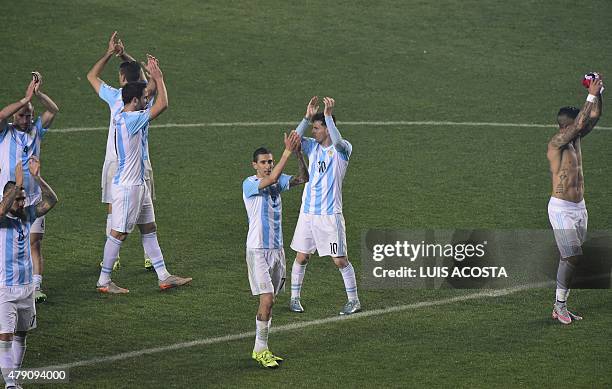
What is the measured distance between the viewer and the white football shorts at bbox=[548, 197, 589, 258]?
1437cm

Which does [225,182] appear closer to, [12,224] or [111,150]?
[111,150]

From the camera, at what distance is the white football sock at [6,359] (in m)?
11.9

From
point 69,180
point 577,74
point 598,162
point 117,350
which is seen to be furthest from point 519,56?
point 117,350

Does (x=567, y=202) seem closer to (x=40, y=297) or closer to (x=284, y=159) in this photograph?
(x=284, y=159)

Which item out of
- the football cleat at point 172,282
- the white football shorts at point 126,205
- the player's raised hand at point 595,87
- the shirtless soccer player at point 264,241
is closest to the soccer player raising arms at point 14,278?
the shirtless soccer player at point 264,241

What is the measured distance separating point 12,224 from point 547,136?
13.8 m

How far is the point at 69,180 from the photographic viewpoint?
20797 mm

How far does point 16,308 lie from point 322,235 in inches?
162

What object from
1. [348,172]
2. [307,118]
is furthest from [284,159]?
[348,172]

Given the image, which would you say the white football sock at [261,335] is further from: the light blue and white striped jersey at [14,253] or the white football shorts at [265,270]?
the light blue and white striped jersey at [14,253]

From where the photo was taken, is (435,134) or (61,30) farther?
(61,30)

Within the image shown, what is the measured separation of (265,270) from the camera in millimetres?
13000

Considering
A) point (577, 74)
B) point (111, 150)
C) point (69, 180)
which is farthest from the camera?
point (577, 74)

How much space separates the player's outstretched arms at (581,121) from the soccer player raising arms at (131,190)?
5.00 m
